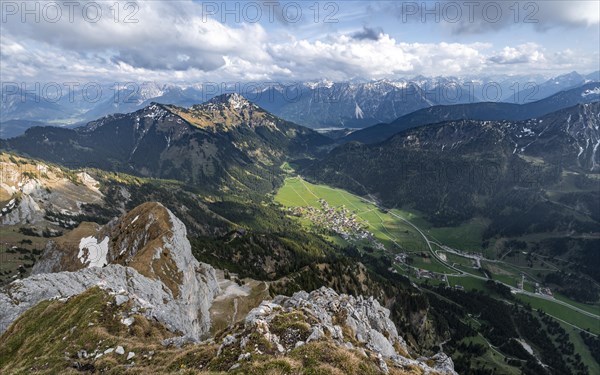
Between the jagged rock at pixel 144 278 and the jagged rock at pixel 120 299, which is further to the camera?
the jagged rock at pixel 144 278

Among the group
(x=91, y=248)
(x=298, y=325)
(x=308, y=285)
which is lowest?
(x=308, y=285)

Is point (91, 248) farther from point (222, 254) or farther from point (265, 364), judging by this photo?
point (265, 364)

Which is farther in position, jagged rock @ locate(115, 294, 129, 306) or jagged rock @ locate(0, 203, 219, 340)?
jagged rock @ locate(0, 203, 219, 340)

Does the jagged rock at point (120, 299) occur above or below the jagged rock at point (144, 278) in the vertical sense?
above

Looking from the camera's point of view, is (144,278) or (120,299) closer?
(120,299)

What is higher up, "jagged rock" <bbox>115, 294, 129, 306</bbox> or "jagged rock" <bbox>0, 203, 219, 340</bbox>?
"jagged rock" <bbox>115, 294, 129, 306</bbox>

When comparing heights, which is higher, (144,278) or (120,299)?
(120,299)

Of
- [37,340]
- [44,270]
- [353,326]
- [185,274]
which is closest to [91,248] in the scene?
[44,270]

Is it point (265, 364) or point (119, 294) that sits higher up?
point (265, 364)
